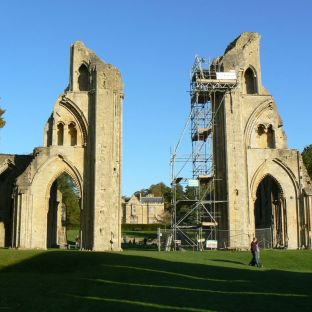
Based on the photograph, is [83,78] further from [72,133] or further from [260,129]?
[260,129]

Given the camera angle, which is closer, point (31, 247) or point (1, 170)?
point (31, 247)

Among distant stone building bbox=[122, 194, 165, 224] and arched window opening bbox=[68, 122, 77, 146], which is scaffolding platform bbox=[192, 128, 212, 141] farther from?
distant stone building bbox=[122, 194, 165, 224]

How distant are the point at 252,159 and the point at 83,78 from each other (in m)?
12.7

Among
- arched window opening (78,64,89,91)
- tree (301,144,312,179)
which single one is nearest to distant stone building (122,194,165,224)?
tree (301,144,312,179)

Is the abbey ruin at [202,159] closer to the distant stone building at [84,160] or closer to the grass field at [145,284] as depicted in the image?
the distant stone building at [84,160]

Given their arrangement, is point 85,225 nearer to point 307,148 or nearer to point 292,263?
point 292,263

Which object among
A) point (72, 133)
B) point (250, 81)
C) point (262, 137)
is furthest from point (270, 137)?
point (72, 133)

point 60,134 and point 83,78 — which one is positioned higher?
point 83,78

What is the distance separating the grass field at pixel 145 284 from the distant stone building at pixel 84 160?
8249 millimetres

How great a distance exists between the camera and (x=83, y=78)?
37062 mm

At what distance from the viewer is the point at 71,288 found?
14.8 meters

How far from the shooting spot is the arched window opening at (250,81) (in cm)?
→ 3731

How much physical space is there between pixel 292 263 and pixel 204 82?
15.2 meters

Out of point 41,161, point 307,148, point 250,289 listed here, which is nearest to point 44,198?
point 41,161
